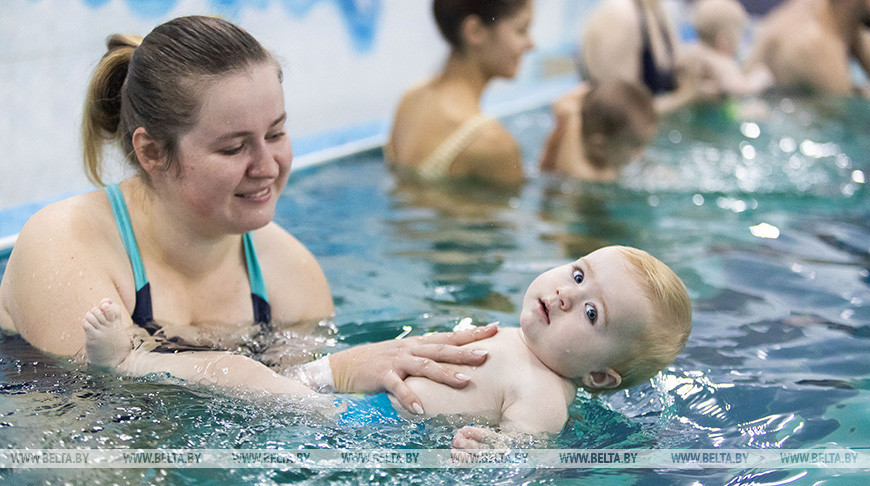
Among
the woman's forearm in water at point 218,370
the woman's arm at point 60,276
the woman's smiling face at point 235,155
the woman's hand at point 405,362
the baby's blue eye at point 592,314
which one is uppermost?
the woman's smiling face at point 235,155

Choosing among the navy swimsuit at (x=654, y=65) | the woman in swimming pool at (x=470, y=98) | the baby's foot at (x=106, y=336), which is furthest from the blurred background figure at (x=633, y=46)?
the baby's foot at (x=106, y=336)

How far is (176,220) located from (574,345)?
1.17 meters

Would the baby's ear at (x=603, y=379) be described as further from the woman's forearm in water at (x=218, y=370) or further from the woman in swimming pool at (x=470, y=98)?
Answer: the woman in swimming pool at (x=470, y=98)

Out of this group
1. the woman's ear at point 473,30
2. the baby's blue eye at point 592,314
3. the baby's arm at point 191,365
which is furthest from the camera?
the woman's ear at point 473,30

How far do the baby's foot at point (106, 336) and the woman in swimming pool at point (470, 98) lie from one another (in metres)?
2.66

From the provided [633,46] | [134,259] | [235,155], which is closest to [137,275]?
[134,259]

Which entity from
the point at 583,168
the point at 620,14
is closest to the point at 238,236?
the point at 583,168

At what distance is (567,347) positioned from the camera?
7.46ft

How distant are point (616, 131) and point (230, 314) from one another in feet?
9.20

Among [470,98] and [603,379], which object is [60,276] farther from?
[470,98]

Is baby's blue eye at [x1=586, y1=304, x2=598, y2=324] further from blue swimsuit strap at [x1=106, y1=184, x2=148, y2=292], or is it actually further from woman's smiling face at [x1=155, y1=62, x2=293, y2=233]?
blue swimsuit strap at [x1=106, y1=184, x2=148, y2=292]

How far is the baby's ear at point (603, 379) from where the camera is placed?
2.32 metres

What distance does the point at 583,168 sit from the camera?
193 inches

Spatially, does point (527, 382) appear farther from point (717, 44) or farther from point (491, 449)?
point (717, 44)
